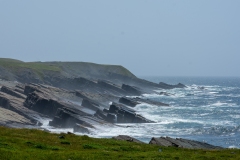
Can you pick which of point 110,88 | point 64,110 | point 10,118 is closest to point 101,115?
point 64,110

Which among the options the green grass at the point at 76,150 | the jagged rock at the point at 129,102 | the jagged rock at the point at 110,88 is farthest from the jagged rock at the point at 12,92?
the jagged rock at the point at 110,88

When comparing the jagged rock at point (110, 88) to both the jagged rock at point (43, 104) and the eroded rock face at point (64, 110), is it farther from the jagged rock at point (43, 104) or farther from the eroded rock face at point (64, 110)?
the jagged rock at point (43, 104)

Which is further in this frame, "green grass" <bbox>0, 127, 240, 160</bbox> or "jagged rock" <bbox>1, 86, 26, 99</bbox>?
"jagged rock" <bbox>1, 86, 26, 99</bbox>

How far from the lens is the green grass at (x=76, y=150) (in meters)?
18.5

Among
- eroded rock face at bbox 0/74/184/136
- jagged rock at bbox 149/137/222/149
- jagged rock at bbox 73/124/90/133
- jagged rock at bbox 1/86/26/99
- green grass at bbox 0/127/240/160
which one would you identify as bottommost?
jagged rock at bbox 73/124/90/133

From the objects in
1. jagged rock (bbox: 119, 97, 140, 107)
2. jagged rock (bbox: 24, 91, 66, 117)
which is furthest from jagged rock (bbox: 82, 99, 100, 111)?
jagged rock (bbox: 119, 97, 140, 107)

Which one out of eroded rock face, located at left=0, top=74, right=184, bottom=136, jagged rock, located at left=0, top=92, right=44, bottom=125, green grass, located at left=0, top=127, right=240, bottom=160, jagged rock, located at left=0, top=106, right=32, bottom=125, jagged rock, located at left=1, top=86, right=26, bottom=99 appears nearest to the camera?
green grass, located at left=0, top=127, right=240, bottom=160

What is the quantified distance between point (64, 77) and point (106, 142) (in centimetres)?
13717

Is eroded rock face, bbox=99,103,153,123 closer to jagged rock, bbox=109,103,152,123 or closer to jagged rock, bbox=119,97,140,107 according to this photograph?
jagged rock, bbox=109,103,152,123

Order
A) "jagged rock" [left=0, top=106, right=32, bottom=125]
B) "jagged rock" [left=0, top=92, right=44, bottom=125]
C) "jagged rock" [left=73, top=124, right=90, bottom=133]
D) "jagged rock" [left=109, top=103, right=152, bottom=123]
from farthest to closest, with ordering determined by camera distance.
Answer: "jagged rock" [left=109, top=103, right=152, bottom=123]
"jagged rock" [left=0, top=92, right=44, bottom=125]
"jagged rock" [left=73, top=124, right=90, bottom=133]
"jagged rock" [left=0, top=106, right=32, bottom=125]

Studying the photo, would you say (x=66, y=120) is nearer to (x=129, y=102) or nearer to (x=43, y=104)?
(x=43, y=104)

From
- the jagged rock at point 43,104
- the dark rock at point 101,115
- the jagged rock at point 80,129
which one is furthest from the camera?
the dark rock at point 101,115

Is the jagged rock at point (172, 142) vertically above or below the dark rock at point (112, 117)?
above

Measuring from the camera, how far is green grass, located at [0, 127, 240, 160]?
1848 centimetres
